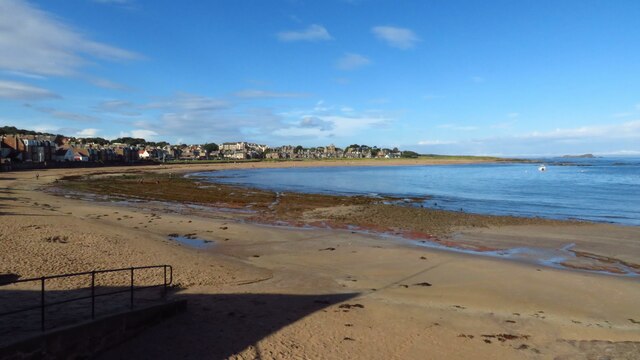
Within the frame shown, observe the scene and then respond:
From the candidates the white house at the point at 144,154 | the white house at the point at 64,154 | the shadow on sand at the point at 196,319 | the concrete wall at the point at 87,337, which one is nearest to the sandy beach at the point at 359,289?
the shadow on sand at the point at 196,319

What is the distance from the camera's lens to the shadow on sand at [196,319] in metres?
7.44

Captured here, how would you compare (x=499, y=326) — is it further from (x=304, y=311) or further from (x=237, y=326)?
(x=237, y=326)

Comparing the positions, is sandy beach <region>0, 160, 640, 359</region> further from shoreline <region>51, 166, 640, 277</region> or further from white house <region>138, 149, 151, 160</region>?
white house <region>138, 149, 151, 160</region>

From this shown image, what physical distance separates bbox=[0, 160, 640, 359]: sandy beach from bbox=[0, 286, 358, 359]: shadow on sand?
0.13 ft

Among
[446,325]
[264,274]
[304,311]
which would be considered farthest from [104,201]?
[446,325]

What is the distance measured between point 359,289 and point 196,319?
471 cm

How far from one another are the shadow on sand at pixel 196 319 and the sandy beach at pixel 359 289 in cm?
4

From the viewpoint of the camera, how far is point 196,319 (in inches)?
357

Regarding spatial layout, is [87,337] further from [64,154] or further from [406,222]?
[64,154]

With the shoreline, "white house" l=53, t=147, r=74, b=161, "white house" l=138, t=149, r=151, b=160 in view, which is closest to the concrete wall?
the shoreline

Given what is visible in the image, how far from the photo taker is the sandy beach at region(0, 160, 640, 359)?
320 inches

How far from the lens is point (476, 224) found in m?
25.2

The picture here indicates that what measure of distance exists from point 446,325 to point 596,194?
44.7m

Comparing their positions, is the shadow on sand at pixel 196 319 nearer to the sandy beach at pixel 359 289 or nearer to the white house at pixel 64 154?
the sandy beach at pixel 359 289
